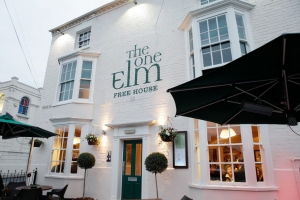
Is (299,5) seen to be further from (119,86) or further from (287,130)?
(119,86)

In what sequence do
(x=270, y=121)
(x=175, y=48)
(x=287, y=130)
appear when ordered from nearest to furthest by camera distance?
(x=270, y=121)
(x=287, y=130)
(x=175, y=48)

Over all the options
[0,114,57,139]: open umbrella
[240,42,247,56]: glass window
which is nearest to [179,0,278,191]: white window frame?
[240,42,247,56]: glass window

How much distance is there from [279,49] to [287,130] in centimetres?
421

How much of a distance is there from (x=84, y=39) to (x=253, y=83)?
32.4 feet

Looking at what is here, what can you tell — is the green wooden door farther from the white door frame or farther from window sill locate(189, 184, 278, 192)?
window sill locate(189, 184, 278, 192)

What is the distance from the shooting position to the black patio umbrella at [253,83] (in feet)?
A: 6.64

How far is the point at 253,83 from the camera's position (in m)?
2.51

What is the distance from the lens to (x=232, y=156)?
5.34 m

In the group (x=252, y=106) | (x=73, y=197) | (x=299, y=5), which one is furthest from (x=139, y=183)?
(x=299, y=5)

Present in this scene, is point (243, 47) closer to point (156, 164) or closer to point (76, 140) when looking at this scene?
point (156, 164)

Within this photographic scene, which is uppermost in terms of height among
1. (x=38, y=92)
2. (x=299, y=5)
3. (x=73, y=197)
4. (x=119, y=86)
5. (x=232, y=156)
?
(x=38, y=92)

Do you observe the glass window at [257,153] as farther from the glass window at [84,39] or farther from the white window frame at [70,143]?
the glass window at [84,39]

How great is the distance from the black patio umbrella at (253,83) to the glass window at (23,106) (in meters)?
20.4

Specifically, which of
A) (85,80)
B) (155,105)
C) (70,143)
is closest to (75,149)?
(70,143)
